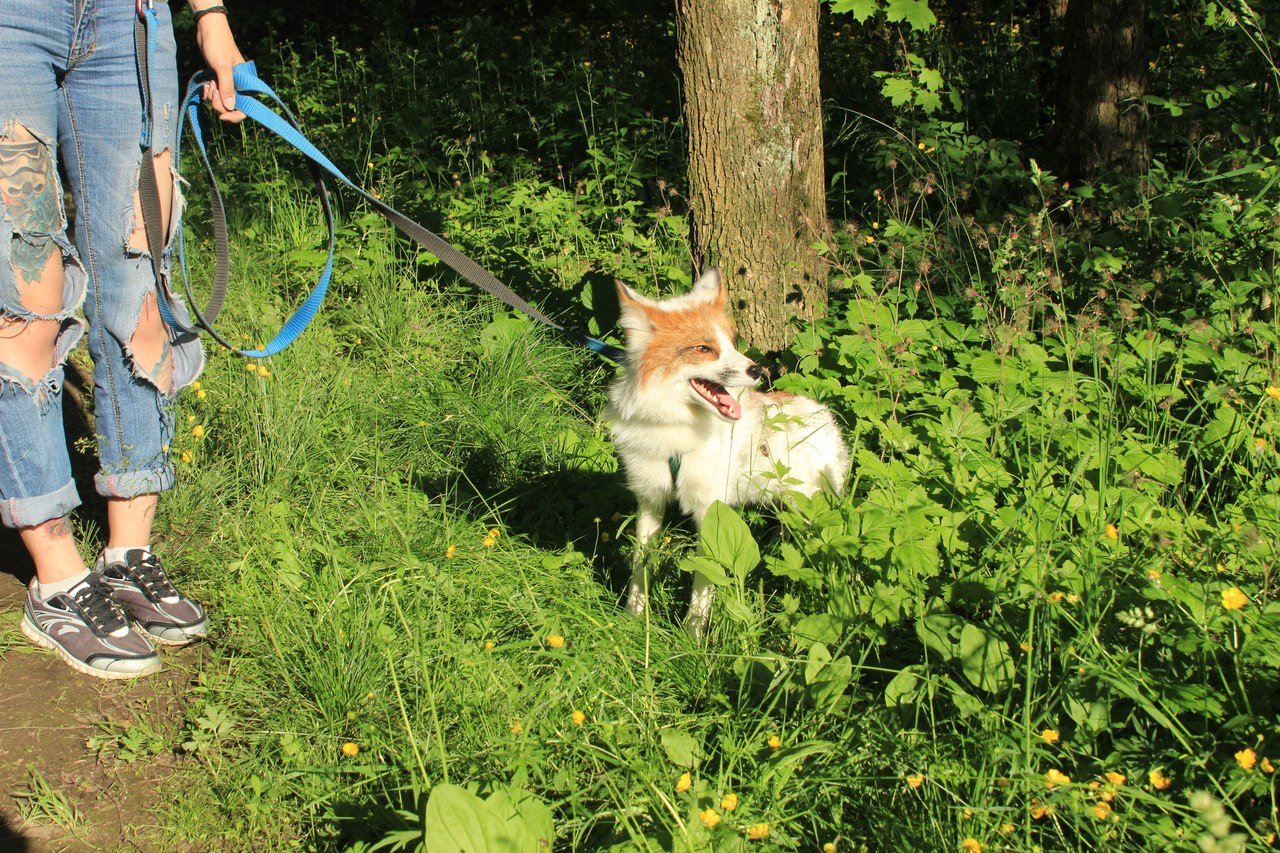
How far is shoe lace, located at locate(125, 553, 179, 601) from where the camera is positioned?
2.85 m

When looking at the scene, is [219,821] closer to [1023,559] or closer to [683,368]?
[683,368]

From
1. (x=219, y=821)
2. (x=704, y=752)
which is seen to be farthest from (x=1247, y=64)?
(x=219, y=821)

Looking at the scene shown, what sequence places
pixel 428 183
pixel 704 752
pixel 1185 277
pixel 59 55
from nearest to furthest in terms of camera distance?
1. pixel 704 752
2. pixel 59 55
3. pixel 1185 277
4. pixel 428 183

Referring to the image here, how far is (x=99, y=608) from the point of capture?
279 centimetres

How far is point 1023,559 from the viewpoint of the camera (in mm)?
2219

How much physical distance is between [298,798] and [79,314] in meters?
1.50

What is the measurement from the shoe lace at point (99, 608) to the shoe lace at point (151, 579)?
81 millimetres

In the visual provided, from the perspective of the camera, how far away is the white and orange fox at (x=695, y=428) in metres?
2.85

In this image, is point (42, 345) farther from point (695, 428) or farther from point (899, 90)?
point (899, 90)

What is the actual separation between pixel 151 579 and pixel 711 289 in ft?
6.51

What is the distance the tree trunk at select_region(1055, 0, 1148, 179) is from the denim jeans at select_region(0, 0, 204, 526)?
4.52 m

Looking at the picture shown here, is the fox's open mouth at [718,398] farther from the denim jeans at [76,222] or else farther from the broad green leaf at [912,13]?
the broad green leaf at [912,13]

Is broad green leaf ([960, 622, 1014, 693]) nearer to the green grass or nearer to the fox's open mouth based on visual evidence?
the green grass

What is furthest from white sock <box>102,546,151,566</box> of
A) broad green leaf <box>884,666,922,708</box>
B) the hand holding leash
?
broad green leaf <box>884,666,922,708</box>
